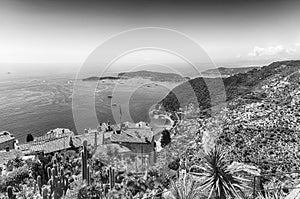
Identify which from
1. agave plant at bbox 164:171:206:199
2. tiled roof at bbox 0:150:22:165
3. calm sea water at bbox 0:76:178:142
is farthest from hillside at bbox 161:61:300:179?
tiled roof at bbox 0:150:22:165

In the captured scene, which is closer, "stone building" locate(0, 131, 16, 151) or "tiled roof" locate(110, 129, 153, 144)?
"tiled roof" locate(110, 129, 153, 144)

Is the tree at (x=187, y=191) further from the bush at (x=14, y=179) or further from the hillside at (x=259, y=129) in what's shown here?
the bush at (x=14, y=179)

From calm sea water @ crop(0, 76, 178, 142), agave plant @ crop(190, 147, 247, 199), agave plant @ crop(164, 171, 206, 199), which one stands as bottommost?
calm sea water @ crop(0, 76, 178, 142)

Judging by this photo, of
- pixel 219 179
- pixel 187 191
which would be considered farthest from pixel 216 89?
pixel 219 179

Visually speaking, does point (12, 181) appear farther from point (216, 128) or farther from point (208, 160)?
point (216, 128)

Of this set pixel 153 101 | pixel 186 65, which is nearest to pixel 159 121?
pixel 153 101

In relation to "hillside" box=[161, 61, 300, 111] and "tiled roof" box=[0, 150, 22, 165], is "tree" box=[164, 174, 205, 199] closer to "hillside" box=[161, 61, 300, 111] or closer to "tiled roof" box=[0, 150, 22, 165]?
"tiled roof" box=[0, 150, 22, 165]
